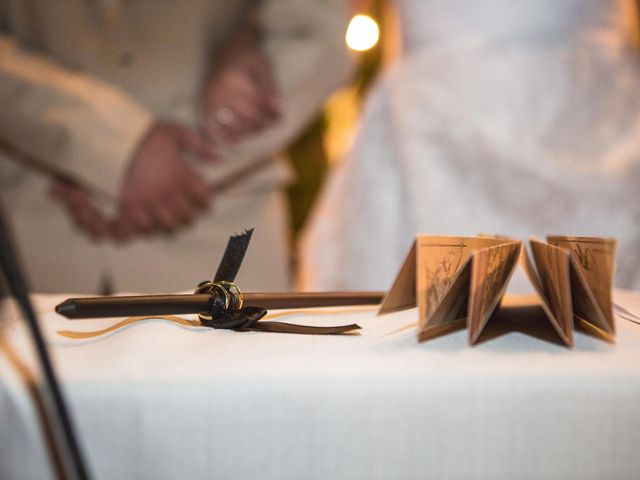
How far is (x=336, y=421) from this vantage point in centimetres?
30

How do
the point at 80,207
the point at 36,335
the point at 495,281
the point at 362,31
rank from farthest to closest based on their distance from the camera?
the point at 362,31 < the point at 80,207 < the point at 495,281 < the point at 36,335

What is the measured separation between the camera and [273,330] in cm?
36

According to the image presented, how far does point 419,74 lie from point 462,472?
3.20ft

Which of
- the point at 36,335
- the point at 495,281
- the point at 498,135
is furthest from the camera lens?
the point at 498,135

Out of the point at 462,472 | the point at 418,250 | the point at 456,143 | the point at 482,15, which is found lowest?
the point at 462,472

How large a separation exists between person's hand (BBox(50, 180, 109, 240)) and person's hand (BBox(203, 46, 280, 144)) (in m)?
0.27

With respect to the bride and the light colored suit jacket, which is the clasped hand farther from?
the bride

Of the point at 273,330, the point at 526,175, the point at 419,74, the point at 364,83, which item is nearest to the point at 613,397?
the point at 273,330

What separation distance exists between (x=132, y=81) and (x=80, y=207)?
286 millimetres

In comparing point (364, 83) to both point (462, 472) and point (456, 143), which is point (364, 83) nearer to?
point (456, 143)

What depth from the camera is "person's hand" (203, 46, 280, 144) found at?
1183 millimetres

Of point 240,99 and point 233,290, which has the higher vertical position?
point 240,99

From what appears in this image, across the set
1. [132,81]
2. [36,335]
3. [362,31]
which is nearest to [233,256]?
[36,335]

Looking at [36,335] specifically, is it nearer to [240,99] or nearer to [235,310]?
[235,310]
